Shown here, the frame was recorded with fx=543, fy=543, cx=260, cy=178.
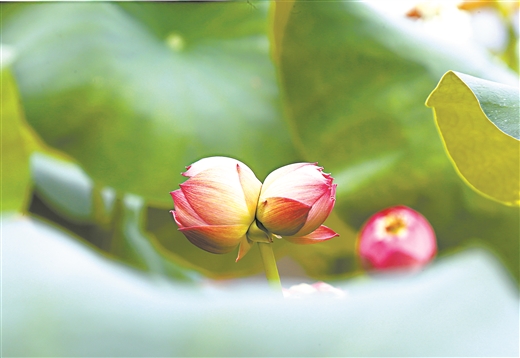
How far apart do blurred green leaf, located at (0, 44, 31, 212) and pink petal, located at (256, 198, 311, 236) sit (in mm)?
334

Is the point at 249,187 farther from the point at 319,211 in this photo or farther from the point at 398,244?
the point at 398,244

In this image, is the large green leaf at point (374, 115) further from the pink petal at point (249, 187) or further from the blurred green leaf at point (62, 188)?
the pink petal at point (249, 187)

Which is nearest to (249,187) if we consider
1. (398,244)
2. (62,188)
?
(398,244)

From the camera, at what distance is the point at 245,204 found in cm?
22

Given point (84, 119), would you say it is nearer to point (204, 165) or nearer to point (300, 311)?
point (204, 165)

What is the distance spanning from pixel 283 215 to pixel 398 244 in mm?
285

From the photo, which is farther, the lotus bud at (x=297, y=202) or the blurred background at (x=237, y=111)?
the blurred background at (x=237, y=111)

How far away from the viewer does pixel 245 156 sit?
1.98ft

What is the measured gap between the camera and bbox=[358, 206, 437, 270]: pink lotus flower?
47 cm

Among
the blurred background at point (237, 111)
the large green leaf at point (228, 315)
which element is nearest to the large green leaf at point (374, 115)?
the blurred background at point (237, 111)

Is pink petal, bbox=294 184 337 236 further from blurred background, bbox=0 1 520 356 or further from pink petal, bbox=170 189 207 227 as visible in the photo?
blurred background, bbox=0 1 520 356

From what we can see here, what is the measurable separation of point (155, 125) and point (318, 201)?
401 millimetres

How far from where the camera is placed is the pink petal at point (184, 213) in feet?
0.72

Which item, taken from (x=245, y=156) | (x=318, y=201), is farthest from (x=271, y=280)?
A: (x=245, y=156)
